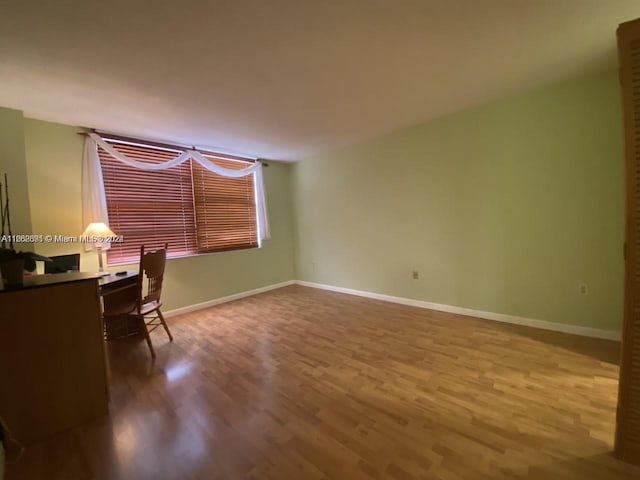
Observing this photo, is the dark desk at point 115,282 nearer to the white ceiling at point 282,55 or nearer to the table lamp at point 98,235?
the table lamp at point 98,235

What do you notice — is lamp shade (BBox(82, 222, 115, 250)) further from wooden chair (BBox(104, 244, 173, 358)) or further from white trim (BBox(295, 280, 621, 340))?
white trim (BBox(295, 280, 621, 340))

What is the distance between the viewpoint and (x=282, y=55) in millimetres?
1891

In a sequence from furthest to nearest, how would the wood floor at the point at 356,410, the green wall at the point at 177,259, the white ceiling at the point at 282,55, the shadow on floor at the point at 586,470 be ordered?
the green wall at the point at 177,259 < the white ceiling at the point at 282,55 < the wood floor at the point at 356,410 < the shadow on floor at the point at 586,470

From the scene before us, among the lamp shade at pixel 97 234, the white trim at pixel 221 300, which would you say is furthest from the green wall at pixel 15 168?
the white trim at pixel 221 300

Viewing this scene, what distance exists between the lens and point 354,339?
274cm

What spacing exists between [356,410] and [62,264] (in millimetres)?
3034

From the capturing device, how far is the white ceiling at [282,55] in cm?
151

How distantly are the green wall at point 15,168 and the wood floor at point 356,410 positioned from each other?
1500 millimetres

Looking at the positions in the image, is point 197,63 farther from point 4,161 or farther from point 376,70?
point 4,161

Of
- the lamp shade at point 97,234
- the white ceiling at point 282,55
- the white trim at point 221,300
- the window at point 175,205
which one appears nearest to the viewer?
the white ceiling at point 282,55

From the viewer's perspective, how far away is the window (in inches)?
133

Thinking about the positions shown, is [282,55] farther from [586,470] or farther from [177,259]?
[177,259]

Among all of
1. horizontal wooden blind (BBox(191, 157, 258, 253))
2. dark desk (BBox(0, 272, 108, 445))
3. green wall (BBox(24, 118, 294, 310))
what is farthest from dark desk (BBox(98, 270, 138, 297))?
horizontal wooden blind (BBox(191, 157, 258, 253))

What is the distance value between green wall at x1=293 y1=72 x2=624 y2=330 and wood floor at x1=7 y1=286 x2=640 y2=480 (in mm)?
497
